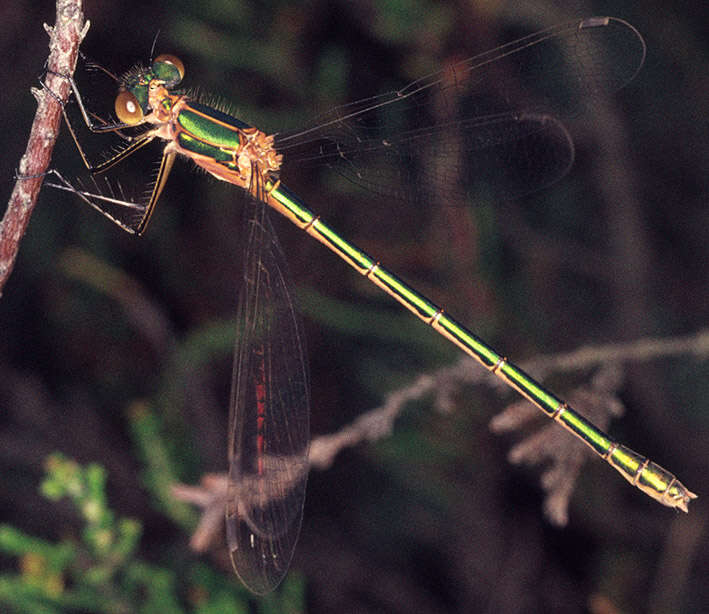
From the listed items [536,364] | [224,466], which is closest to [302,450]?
[536,364]

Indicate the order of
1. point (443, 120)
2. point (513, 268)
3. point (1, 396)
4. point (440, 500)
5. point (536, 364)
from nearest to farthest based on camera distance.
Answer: point (536, 364) → point (443, 120) → point (1, 396) → point (440, 500) → point (513, 268)

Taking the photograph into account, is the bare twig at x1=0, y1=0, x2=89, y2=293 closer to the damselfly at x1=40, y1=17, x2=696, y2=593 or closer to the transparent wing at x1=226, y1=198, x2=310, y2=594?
the damselfly at x1=40, y1=17, x2=696, y2=593

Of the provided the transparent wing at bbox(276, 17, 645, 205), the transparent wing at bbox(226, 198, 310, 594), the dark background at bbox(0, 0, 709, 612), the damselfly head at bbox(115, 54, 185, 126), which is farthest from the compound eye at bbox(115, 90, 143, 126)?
the dark background at bbox(0, 0, 709, 612)

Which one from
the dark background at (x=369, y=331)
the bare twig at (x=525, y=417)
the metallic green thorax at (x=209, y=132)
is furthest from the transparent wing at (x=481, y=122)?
the bare twig at (x=525, y=417)

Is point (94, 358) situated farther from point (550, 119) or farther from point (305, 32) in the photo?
point (550, 119)

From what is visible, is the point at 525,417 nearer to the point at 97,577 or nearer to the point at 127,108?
the point at 97,577

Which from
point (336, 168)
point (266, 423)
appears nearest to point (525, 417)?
point (266, 423)

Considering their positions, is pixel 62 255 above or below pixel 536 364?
above
